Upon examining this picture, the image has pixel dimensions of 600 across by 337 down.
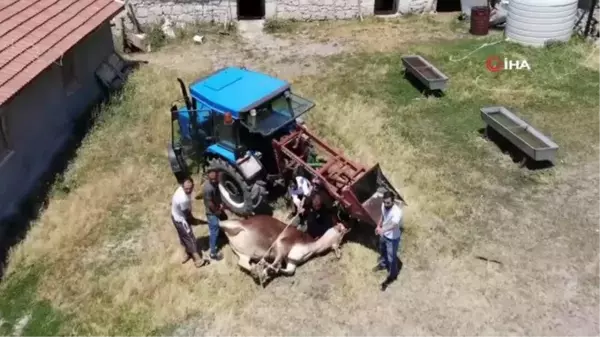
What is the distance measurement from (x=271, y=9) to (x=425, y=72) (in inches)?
241

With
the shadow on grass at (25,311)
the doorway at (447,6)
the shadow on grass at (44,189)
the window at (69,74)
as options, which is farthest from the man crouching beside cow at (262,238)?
the doorway at (447,6)

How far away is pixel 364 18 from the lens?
2042 cm

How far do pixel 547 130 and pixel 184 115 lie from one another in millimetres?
7691

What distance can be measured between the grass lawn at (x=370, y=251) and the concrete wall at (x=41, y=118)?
2.04 feet

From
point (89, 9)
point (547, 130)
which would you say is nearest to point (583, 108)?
point (547, 130)

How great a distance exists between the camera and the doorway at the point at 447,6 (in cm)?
2116

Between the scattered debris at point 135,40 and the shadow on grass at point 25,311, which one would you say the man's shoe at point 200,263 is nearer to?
the shadow on grass at point 25,311

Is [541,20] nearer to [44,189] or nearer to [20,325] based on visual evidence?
[44,189]

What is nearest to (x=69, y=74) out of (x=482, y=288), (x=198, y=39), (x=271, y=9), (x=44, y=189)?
(x=44, y=189)

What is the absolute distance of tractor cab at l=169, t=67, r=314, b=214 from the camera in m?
10.8

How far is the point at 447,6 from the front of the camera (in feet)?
69.7

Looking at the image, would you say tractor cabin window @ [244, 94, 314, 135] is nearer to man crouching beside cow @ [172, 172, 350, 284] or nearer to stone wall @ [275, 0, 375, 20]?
man crouching beside cow @ [172, 172, 350, 284]

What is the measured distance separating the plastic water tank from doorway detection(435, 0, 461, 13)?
2975 millimetres

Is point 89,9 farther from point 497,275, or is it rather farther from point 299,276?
point 497,275
